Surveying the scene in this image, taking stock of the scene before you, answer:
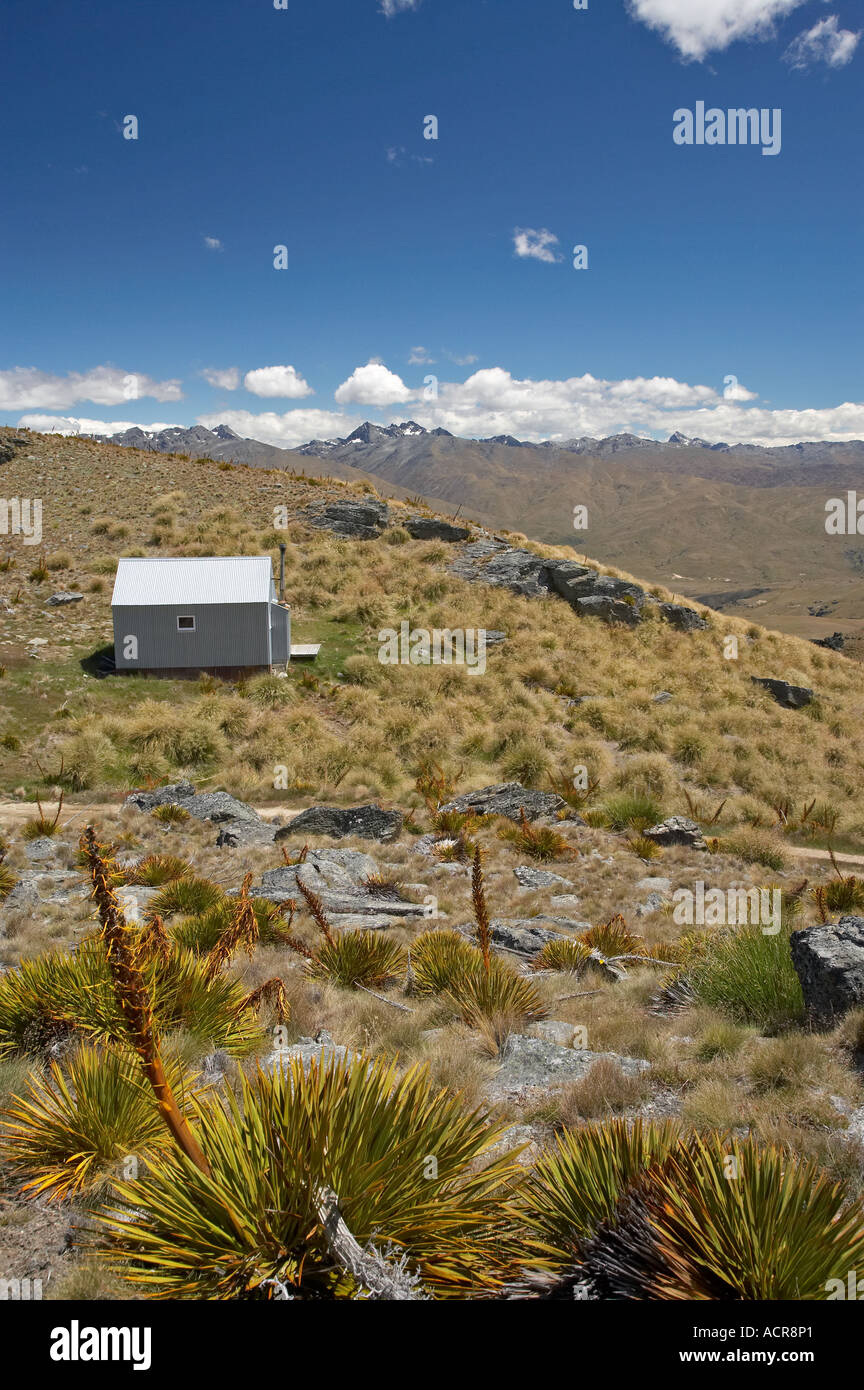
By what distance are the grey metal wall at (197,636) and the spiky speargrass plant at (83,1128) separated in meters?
23.1

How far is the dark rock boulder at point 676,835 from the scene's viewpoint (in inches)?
617

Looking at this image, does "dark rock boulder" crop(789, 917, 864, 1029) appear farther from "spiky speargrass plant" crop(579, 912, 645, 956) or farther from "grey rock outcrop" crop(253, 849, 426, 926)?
"grey rock outcrop" crop(253, 849, 426, 926)

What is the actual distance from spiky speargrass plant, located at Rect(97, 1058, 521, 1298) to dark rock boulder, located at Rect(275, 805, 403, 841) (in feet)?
40.0

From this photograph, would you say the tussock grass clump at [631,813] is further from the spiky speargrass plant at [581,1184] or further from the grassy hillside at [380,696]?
the spiky speargrass plant at [581,1184]

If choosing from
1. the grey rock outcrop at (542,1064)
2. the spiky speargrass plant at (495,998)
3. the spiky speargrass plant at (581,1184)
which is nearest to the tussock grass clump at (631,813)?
the spiky speargrass plant at (495,998)

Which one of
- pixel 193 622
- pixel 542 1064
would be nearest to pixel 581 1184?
pixel 542 1064

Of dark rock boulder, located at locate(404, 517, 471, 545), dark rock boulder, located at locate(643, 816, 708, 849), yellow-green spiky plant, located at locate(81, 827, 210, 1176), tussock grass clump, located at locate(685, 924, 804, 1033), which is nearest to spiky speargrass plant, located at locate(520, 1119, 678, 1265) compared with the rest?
yellow-green spiky plant, located at locate(81, 827, 210, 1176)

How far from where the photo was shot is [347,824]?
51.0 ft

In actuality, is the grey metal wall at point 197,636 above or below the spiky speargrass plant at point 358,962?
above

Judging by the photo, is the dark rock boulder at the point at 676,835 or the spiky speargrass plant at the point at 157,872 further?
the dark rock boulder at the point at 676,835

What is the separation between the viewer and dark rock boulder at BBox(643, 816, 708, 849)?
1568 centimetres
